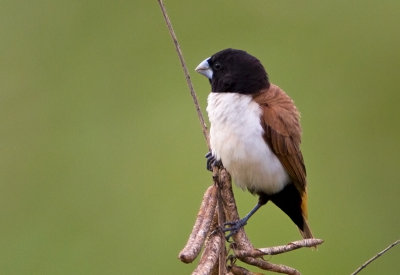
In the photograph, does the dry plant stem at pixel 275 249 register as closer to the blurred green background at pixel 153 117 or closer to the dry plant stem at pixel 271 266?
the dry plant stem at pixel 271 266

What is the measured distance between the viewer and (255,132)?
3.61m

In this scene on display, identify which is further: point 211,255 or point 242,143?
point 242,143

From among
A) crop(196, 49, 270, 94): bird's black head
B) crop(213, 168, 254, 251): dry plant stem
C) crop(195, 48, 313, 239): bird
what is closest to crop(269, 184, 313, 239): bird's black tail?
crop(195, 48, 313, 239): bird

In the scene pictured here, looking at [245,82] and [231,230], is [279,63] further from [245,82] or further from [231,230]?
[231,230]

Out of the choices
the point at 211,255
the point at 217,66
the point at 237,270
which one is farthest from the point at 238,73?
the point at 211,255

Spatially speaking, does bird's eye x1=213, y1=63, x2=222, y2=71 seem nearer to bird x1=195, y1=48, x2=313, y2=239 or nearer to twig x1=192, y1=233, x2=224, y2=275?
bird x1=195, y1=48, x2=313, y2=239

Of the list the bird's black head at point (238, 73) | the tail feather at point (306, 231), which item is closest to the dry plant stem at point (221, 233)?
the bird's black head at point (238, 73)

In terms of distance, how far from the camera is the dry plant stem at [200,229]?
2.36 metres

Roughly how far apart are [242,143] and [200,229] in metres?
1.10

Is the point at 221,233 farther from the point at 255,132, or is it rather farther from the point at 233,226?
the point at 255,132

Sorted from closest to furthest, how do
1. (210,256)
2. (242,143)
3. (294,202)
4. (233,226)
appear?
(210,256) < (233,226) < (242,143) < (294,202)

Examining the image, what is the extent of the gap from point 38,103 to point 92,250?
1.53 m

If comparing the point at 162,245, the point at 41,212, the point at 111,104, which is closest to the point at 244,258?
the point at 162,245

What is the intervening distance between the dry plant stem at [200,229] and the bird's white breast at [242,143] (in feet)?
2.86
